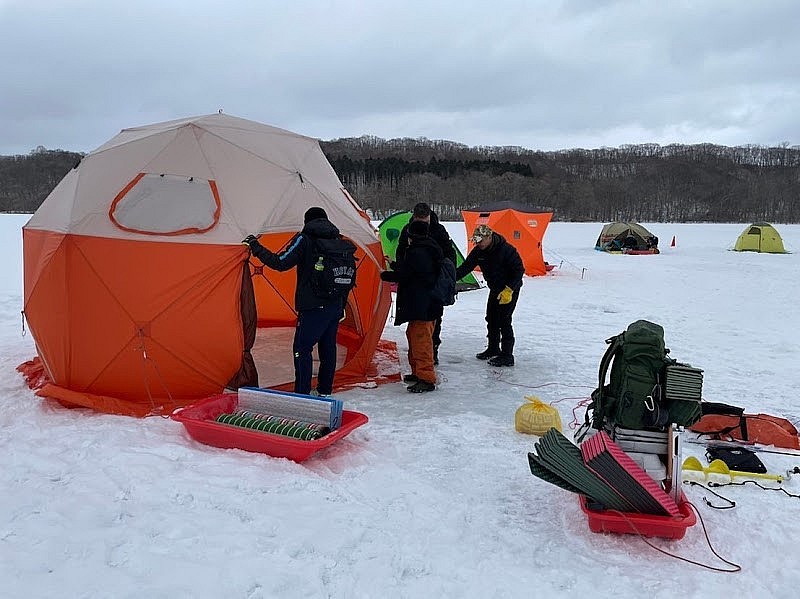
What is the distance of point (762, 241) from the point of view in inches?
947

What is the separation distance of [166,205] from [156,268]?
24.9 inches

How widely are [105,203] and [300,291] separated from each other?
79.8 inches

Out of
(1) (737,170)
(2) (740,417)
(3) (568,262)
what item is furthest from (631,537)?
(1) (737,170)

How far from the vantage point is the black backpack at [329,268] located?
4.94 meters

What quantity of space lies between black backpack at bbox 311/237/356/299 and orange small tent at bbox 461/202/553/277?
1037 centimetres

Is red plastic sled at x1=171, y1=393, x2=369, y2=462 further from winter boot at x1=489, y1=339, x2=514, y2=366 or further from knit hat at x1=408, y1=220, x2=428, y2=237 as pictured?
winter boot at x1=489, y1=339, x2=514, y2=366

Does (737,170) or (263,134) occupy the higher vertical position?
(737,170)

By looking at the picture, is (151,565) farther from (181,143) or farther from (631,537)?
(181,143)

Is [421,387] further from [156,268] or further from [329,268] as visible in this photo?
[156,268]

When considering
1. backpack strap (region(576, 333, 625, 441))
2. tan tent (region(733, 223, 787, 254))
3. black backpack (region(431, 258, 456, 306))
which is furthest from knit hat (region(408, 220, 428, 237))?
tan tent (region(733, 223, 787, 254))

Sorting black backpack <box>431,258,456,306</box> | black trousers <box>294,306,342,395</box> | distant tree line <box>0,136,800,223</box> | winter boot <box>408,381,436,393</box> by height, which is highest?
distant tree line <box>0,136,800,223</box>

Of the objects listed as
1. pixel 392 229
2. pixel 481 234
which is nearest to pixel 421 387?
pixel 481 234

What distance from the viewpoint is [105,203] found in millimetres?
5363

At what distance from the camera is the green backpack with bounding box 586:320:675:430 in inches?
130
